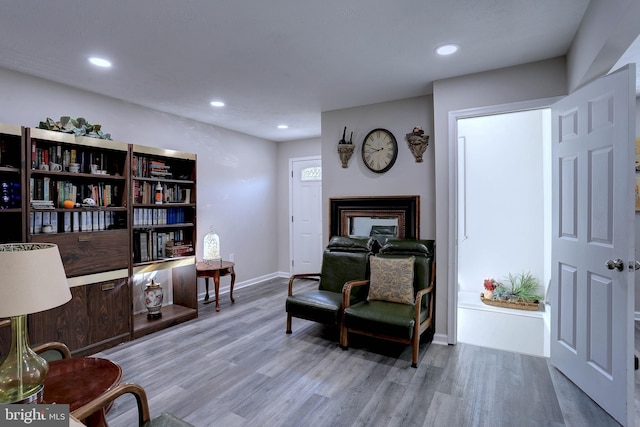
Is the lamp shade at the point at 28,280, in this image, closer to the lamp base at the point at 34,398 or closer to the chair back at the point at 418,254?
the lamp base at the point at 34,398

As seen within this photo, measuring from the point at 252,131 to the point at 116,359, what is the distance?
3.53 meters

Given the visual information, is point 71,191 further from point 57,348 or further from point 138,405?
point 138,405

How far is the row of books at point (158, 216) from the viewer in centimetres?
362

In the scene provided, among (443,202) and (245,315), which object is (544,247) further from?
(245,315)

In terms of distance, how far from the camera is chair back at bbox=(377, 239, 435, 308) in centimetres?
316

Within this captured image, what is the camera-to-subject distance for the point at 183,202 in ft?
13.4

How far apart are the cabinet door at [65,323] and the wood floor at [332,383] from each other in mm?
299

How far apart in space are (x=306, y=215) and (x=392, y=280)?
2885 mm

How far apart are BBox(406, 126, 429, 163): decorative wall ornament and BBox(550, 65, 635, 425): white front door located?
113cm

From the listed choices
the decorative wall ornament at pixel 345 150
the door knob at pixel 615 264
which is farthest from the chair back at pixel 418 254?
the door knob at pixel 615 264

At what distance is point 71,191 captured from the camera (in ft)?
9.89

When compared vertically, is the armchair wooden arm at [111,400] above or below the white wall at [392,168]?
below

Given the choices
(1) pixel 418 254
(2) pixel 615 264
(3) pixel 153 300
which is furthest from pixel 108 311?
(2) pixel 615 264

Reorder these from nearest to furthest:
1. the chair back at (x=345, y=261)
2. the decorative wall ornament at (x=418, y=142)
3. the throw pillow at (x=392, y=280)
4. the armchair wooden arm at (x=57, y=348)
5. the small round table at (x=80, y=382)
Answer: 1. the small round table at (x=80, y=382)
2. the armchair wooden arm at (x=57, y=348)
3. the throw pillow at (x=392, y=280)
4. the decorative wall ornament at (x=418, y=142)
5. the chair back at (x=345, y=261)
